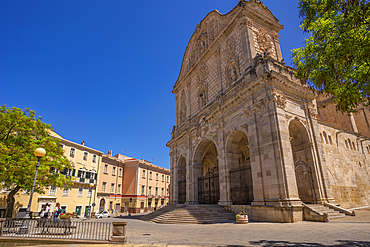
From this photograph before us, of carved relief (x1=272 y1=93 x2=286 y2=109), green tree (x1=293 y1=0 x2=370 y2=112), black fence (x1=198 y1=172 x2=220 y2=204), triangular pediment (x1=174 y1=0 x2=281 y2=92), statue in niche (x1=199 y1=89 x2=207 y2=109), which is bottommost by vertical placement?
black fence (x1=198 y1=172 x2=220 y2=204)

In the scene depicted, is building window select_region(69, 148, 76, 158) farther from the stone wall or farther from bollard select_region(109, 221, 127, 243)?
the stone wall

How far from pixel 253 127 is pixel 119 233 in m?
11.8

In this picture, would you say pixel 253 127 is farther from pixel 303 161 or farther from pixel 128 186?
pixel 128 186

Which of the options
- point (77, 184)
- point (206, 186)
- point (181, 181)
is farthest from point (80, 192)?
point (206, 186)

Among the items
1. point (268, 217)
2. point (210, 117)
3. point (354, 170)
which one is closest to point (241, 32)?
point (210, 117)

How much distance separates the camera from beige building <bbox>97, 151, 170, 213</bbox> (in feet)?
123

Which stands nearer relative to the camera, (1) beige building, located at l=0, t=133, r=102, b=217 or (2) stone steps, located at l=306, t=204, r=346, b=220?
(2) stone steps, located at l=306, t=204, r=346, b=220

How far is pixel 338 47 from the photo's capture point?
7.00 m

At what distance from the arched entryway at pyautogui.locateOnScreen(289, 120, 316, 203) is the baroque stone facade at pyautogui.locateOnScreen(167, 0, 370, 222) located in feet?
0.24

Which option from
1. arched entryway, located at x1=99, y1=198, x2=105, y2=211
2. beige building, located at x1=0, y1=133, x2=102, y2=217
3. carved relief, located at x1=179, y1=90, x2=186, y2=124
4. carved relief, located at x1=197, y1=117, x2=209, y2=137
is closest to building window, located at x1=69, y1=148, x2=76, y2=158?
beige building, located at x1=0, y1=133, x2=102, y2=217

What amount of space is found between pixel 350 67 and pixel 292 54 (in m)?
2.39

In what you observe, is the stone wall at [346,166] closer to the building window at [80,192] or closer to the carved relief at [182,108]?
the carved relief at [182,108]

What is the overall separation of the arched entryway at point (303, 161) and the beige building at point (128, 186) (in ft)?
102

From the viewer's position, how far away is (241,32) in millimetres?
20062
